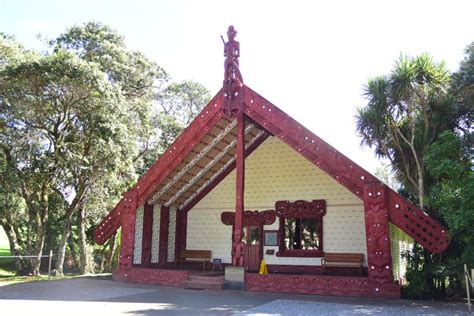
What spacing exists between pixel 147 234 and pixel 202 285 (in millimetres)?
4098

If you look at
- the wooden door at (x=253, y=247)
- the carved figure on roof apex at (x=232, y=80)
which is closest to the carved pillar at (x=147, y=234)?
the wooden door at (x=253, y=247)

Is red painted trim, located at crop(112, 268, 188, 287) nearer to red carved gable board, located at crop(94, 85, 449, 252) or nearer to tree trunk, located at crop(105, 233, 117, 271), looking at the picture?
red carved gable board, located at crop(94, 85, 449, 252)

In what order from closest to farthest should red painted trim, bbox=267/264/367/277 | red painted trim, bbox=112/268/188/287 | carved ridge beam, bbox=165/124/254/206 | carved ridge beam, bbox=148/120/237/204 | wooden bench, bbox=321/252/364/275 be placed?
red painted trim, bbox=112/268/188/287
wooden bench, bbox=321/252/364/275
red painted trim, bbox=267/264/367/277
carved ridge beam, bbox=148/120/237/204
carved ridge beam, bbox=165/124/254/206

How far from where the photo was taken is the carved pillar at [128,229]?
13961 millimetres

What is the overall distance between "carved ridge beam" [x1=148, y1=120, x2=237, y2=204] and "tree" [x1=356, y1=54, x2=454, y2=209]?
15.8ft

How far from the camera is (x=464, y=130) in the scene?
13.4 meters

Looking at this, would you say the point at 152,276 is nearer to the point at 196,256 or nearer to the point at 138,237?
the point at 138,237

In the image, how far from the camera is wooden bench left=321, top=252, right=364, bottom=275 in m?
13.9

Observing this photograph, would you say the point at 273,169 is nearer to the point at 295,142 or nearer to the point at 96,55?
the point at 295,142

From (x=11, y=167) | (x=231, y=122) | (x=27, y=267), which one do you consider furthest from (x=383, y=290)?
(x=27, y=267)

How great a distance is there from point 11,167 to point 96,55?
7.10 metres

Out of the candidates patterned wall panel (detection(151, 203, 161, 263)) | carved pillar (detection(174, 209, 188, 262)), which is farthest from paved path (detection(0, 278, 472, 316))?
carved pillar (detection(174, 209, 188, 262))

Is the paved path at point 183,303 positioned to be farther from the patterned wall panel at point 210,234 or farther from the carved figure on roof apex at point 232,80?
the carved figure on roof apex at point 232,80

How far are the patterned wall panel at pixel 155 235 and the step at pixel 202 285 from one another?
11.9ft
